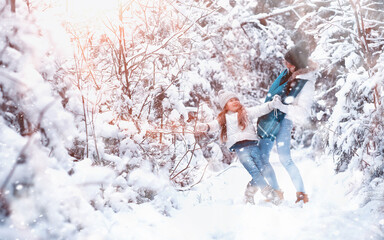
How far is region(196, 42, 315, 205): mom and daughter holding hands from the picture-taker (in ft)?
11.5

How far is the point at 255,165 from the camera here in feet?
11.8

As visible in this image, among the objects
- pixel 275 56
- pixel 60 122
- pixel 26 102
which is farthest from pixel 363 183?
pixel 275 56

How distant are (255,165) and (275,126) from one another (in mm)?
491

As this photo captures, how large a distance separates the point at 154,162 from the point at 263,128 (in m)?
1.29

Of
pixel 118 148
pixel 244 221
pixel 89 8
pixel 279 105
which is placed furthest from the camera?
pixel 279 105

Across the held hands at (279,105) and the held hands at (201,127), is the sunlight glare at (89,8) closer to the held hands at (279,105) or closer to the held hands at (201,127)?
the held hands at (201,127)

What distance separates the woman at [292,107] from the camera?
350 cm

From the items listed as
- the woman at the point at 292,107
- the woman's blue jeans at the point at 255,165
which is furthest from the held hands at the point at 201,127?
the woman at the point at 292,107

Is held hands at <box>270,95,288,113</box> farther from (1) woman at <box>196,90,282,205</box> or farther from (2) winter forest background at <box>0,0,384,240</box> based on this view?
(2) winter forest background at <box>0,0,384,240</box>

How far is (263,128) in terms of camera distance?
3.67m

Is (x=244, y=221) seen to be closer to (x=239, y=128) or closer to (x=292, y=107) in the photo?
(x=239, y=128)

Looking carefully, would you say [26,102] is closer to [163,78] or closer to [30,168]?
[30,168]

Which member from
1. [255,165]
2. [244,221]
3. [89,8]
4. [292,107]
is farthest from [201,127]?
[89,8]

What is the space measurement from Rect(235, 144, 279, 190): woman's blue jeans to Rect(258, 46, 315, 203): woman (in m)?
0.07
